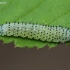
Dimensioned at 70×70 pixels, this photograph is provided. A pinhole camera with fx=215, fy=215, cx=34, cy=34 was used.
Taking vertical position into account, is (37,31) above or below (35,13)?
below

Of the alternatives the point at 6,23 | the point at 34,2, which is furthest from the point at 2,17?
the point at 34,2

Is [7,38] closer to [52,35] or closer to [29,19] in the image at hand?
[29,19]

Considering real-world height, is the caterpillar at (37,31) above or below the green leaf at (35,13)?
below

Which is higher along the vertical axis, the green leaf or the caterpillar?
the green leaf
